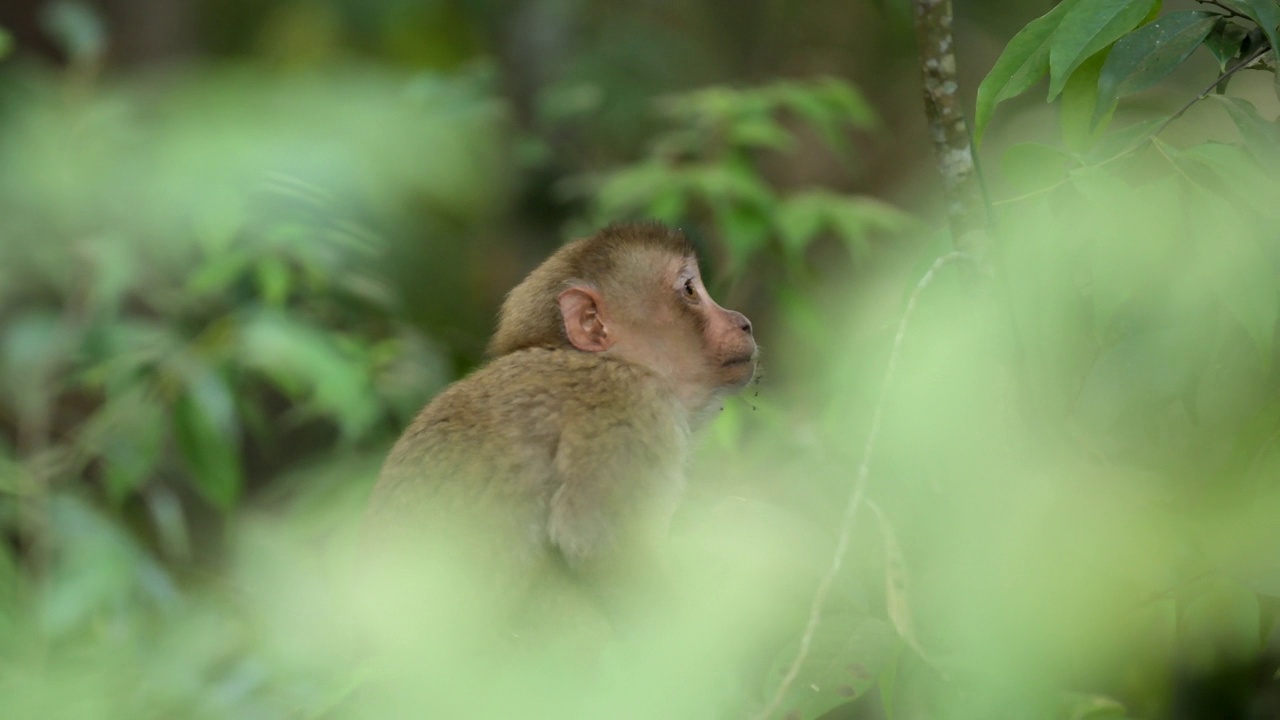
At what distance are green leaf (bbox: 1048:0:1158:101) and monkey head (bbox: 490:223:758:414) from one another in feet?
4.04

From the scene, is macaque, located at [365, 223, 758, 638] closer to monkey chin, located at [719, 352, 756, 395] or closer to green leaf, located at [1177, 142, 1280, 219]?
monkey chin, located at [719, 352, 756, 395]

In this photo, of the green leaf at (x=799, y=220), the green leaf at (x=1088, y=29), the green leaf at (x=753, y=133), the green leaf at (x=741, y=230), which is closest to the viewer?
the green leaf at (x=1088, y=29)

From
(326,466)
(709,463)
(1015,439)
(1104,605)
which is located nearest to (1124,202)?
(1015,439)

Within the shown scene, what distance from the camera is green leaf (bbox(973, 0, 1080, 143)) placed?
168 cm

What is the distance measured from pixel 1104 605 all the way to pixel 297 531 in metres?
2.58

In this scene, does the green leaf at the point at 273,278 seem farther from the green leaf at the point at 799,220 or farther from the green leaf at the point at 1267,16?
the green leaf at the point at 1267,16

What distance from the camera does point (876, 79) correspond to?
7.71 m

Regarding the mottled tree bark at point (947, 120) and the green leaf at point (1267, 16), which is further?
the mottled tree bark at point (947, 120)

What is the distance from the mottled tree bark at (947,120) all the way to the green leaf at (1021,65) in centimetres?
17

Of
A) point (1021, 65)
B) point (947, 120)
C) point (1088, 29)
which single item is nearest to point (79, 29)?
point (947, 120)

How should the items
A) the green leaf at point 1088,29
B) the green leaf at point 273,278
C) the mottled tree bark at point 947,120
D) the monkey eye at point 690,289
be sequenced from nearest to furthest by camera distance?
the green leaf at point 1088,29 → the mottled tree bark at point 947,120 → the monkey eye at point 690,289 → the green leaf at point 273,278

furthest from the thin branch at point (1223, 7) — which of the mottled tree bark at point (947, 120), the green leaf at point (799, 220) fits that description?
the green leaf at point (799, 220)

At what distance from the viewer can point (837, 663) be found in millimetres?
1476

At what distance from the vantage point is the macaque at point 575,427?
85.7 inches
